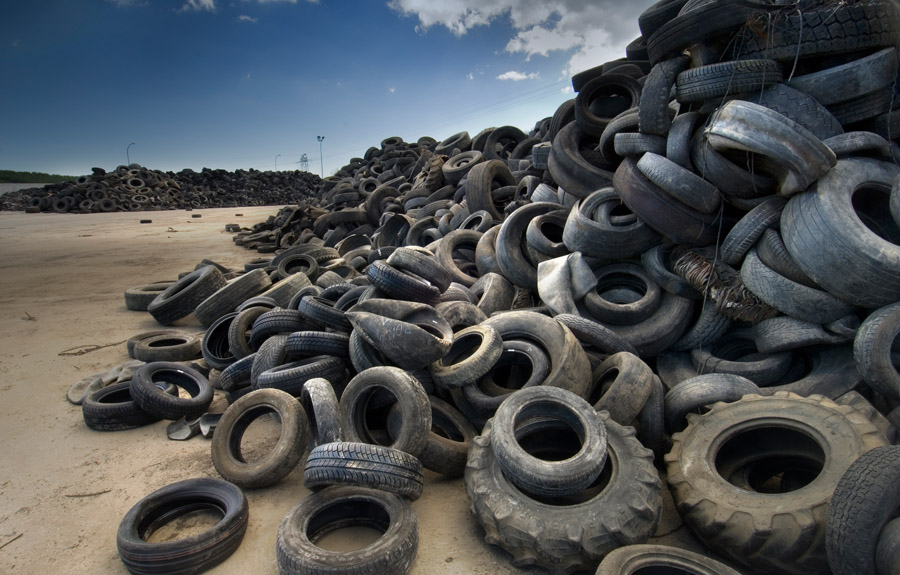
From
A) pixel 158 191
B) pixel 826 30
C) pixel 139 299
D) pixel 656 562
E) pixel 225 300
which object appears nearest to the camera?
pixel 656 562

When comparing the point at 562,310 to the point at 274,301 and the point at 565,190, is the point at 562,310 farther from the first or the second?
the point at 274,301

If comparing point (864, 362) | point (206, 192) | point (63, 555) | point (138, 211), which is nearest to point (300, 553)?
point (63, 555)

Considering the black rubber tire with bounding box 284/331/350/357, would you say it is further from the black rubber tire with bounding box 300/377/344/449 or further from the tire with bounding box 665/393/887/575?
the tire with bounding box 665/393/887/575

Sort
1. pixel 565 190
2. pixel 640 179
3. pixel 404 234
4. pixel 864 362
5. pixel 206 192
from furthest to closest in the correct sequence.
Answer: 1. pixel 206 192
2. pixel 404 234
3. pixel 565 190
4. pixel 640 179
5. pixel 864 362

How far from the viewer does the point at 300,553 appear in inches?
92.3

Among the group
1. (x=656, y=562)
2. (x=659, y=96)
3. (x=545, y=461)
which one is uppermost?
(x=659, y=96)

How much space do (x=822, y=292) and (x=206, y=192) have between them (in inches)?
1354

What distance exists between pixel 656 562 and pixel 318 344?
9.24ft

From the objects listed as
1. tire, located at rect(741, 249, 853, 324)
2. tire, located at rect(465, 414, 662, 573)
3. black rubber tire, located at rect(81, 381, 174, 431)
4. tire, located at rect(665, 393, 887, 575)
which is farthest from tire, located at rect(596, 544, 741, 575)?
black rubber tire, located at rect(81, 381, 174, 431)

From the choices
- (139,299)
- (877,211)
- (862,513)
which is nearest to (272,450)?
(862,513)

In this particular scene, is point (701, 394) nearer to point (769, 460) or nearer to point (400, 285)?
point (769, 460)

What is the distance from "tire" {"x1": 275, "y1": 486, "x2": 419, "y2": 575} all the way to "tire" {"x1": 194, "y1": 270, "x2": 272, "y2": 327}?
13.8 feet

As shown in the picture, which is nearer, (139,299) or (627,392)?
(627,392)

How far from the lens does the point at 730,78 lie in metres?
3.92
